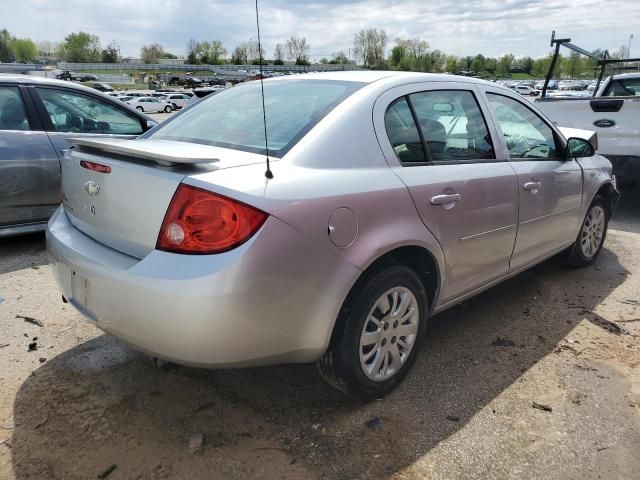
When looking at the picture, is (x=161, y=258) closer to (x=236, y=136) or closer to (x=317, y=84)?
(x=236, y=136)

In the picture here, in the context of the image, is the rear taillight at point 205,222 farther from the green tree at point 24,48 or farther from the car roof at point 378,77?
the green tree at point 24,48

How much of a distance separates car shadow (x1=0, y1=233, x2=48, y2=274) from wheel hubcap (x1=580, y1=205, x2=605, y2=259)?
4.62 m

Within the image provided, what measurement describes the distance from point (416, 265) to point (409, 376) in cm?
62

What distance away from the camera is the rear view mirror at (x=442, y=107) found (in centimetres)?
299

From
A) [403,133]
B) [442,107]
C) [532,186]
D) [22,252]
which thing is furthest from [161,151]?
[22,252]

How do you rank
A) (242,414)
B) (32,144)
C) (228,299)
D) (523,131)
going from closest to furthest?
(228,299) < (242,414) < (523,131) < (32,144)

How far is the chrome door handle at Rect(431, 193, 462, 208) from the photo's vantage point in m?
2.69

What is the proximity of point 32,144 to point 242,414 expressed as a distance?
142 inches

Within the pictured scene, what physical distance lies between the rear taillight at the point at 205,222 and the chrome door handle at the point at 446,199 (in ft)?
3.41

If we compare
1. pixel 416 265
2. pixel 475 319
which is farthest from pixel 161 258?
pixel 475 319

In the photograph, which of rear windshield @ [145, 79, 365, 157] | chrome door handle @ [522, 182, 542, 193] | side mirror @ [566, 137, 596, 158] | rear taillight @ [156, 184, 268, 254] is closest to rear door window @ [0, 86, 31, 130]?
rear windshield @ [145, 79, 365, 157]

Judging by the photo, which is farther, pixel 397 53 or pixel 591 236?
pixel 397 53

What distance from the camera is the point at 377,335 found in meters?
2.55

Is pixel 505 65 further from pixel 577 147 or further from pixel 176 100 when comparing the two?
pixel 577 147
